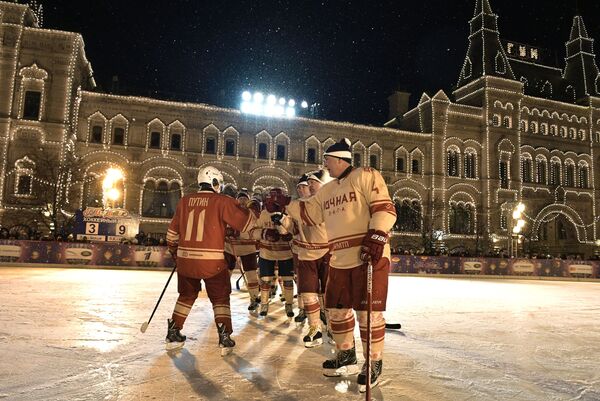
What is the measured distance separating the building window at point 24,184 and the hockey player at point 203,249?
3053 cm

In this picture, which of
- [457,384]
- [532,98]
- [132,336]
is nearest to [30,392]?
[132,336]

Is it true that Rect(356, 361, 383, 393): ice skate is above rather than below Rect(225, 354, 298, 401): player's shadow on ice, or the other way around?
above

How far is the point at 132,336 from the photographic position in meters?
5.60

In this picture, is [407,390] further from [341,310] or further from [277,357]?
[277,357]

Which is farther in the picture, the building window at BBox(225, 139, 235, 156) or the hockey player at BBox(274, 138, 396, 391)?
the building window at BBox(225, 139, 235, 156)

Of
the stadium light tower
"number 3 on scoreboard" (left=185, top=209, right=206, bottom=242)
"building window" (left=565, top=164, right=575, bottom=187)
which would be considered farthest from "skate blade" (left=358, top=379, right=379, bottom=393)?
"building window" (left=565, top=164, right=575, bottom=187)

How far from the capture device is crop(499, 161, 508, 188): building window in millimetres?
44850

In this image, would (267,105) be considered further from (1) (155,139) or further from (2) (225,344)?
(2) (225,344)

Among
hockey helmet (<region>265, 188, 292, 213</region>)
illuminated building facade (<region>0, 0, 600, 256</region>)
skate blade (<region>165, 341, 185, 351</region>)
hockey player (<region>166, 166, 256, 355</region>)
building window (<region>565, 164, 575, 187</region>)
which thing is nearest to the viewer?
skate blade (<region>165, 341, 185, 351</region>)

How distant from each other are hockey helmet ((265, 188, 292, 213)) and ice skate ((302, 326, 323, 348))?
2367 millimetres

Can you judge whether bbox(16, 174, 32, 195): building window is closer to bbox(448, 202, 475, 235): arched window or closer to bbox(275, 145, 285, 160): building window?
bbox(275, 145, 285, 160): building window

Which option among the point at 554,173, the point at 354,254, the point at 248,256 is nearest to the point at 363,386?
the point at 354,254

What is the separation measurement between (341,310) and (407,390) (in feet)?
2.87

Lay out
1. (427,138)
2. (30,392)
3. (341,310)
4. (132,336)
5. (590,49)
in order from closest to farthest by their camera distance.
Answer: (30,392), (341,310), (132,336), (427,138), (590,49)
